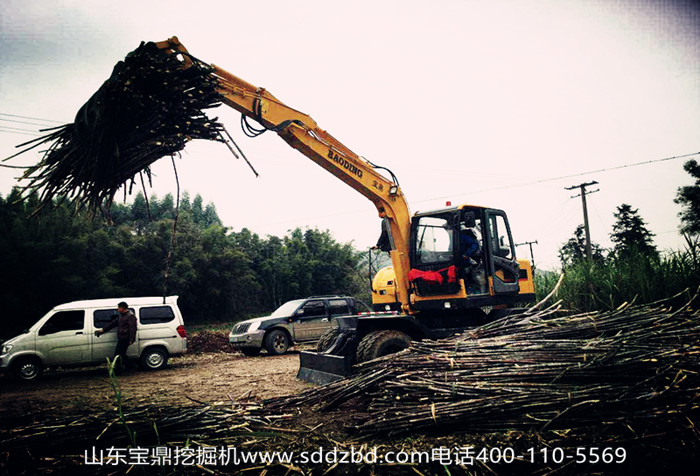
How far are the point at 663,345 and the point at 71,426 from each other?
5.99 meters

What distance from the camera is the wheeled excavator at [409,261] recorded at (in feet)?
24.1

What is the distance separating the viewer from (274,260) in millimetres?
39562

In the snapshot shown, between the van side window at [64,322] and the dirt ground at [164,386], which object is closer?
the dirt ground at [164,386]

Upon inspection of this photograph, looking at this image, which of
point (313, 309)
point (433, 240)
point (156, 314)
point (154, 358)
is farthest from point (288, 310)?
point (433, 240)

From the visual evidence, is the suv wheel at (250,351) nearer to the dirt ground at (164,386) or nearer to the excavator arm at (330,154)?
the dirt ground at (164,386)

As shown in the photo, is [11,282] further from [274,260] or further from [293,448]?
[293,448]

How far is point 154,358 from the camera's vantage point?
38.8 feet

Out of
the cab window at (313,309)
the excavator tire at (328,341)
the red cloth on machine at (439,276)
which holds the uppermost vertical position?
the red cloth on machine at (439,276)

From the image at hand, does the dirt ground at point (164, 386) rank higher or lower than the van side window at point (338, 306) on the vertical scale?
lower

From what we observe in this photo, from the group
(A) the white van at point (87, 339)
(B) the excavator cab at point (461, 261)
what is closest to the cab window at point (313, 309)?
(A) the white van at point (87, 339)

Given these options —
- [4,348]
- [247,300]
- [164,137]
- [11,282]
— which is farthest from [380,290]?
[247,300]

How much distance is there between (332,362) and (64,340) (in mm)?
7694

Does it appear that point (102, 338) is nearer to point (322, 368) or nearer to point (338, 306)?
point (322, 368)

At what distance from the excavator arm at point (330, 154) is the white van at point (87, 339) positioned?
6.21 meters
